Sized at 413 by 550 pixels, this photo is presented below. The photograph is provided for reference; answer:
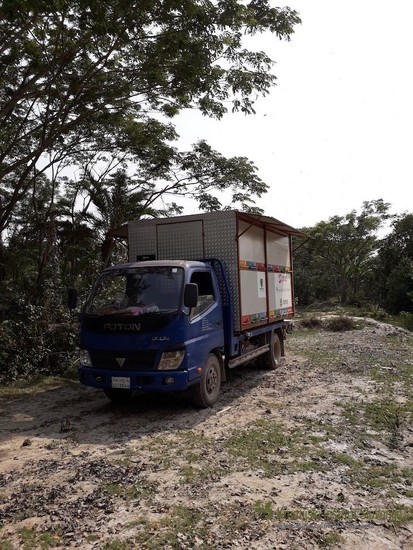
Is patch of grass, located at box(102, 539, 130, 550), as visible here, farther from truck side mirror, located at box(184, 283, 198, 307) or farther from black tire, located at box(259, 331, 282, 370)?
black tire, located at box(259, 331, 282, 370)

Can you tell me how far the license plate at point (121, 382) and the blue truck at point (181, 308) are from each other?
0.01m

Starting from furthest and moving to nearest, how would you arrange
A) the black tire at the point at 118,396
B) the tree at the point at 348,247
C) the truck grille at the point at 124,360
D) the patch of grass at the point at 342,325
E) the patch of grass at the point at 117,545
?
1. the tree at the point at 348,247
2. the patch of grass at the point at 342,325
3. the black tire at the point at 118,396
4. the truck grille at the point at 124,360
5. the patch of grass at the point at 117,545

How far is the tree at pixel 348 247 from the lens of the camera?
1373 inches

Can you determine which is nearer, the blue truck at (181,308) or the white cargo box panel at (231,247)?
the blue truck at (181,308)

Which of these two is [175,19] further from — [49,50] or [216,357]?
[216,357]

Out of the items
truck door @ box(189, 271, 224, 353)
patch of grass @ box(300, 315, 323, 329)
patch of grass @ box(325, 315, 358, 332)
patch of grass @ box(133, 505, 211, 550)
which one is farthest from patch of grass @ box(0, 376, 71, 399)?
patch of grass @ box(300, 315, 323, 329)

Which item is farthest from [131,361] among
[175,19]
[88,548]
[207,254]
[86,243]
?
[86,243]

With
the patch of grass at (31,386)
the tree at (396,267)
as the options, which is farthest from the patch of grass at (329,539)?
the tree at (396,267)

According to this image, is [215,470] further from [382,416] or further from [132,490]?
[382,416]

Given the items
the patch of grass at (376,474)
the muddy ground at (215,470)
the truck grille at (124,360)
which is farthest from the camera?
the truck grille at (124,360)

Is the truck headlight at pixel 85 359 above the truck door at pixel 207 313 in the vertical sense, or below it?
below

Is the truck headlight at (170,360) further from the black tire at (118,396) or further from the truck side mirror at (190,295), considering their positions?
the black tire at (118,396)

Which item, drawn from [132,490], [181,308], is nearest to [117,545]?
[132,490]

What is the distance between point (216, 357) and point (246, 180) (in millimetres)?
11865
